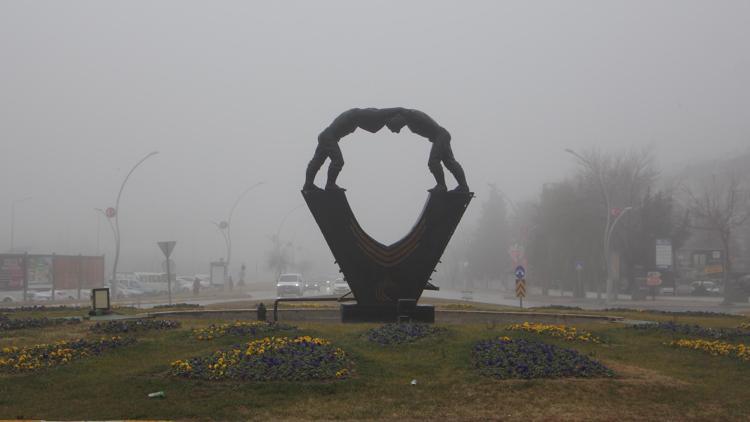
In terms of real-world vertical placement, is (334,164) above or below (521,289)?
above

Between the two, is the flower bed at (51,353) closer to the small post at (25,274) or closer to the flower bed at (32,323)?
the flower bed at (32,323)

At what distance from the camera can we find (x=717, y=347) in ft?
38.3

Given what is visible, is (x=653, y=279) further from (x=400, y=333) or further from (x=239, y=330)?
(x=239, y=330)

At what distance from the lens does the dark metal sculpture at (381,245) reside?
1457 centimetres

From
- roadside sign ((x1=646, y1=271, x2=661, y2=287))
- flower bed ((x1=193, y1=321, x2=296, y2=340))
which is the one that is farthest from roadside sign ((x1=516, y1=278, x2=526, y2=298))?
roadside sign ((x1=646, y1=271, x2=661, y2=287))

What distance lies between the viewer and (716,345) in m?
11.8

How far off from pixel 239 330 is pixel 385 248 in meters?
3.78

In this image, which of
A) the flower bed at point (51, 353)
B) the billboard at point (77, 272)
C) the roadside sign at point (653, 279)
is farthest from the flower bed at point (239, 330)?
the roadside sign at point (653, 279)

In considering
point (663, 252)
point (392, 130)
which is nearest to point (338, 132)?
point (392, 130)

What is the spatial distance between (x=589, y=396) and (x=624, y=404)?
0.42 meters

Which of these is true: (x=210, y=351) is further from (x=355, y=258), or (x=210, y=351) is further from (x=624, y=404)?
(x=624, y=404)

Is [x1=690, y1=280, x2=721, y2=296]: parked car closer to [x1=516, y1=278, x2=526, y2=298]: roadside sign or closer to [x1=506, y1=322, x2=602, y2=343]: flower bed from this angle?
[x1=516, y1=278, x2=526, y2=298]: roadside sign

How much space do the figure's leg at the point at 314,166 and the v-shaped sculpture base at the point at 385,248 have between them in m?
0.22

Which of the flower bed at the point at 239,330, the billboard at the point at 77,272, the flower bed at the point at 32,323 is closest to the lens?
the flower bed at the point at 239,330
